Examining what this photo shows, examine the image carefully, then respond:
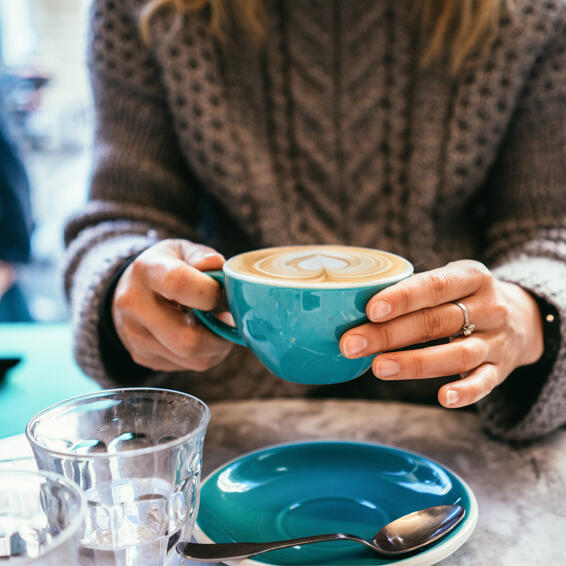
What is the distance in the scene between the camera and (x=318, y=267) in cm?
48

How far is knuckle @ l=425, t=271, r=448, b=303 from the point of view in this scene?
0.46 m

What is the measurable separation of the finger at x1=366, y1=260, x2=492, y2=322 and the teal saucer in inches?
5.9

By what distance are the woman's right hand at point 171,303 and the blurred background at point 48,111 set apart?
6.25 feet

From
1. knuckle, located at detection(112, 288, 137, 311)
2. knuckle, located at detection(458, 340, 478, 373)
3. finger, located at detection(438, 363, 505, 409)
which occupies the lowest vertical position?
finger, located at detection(438, 363, 505, 409)

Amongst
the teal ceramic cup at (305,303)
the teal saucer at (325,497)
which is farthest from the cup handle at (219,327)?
the teal saucer at (325,497)

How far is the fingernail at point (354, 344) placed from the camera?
421 millimetres

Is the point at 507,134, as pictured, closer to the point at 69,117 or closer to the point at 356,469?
the point at 356,469

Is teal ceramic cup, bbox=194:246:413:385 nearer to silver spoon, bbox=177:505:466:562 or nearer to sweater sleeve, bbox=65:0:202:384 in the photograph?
silver spoon, bbox=177:505:466:562

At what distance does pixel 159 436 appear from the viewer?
17.7 inches

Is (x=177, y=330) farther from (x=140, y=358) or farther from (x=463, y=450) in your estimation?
(x=463, y=450)

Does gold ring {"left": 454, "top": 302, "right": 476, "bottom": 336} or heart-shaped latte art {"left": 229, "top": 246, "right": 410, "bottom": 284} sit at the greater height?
heart-shaped latte art {"left": 229, "top": 246, "right": 410, "bottom": 284}

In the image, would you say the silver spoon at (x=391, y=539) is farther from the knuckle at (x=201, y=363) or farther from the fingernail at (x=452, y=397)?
the knuckle at (x=201, y=363)

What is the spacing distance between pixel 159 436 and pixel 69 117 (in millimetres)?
2922

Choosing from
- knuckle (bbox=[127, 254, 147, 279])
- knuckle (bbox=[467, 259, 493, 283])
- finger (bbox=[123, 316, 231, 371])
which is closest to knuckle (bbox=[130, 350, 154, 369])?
finger (bbox=[123, 316, 231, 371])
